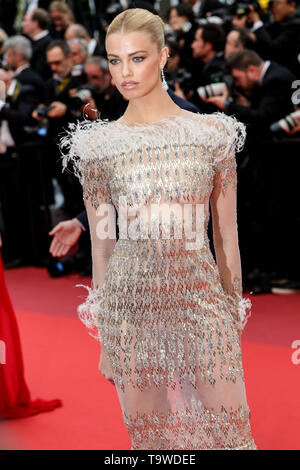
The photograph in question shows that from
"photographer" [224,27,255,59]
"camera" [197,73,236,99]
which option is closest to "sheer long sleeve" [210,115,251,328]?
"camera" [197,73,236,99]

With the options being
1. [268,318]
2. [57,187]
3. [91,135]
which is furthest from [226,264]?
[57,187]

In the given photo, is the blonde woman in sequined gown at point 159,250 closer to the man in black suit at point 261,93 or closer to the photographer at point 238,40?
the man in black suit at point 261,93

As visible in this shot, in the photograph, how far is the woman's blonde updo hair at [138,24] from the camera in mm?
2084

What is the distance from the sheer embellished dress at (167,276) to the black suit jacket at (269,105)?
3194mm

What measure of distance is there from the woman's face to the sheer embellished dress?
0.11m

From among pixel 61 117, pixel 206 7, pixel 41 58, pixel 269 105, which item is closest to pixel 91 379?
pixel 269 105

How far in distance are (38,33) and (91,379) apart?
5327 millimetres

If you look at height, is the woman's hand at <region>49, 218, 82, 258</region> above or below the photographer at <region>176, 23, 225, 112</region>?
below

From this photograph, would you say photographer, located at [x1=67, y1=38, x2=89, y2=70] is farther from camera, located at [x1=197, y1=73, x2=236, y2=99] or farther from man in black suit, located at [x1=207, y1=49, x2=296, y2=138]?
man in black suit, located at [x1=207, y1=49, x2=296, y2=138]

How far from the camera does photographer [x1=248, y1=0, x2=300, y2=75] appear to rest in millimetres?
6023

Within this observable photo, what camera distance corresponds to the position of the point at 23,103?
22.3 feet

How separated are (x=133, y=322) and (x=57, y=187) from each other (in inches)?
189

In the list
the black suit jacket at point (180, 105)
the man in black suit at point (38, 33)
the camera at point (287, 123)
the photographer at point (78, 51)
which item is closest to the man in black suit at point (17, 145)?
the photographer at point (78, 51)
